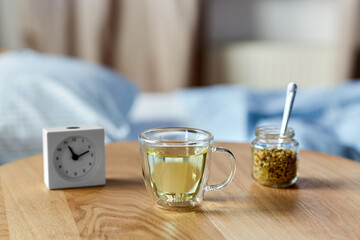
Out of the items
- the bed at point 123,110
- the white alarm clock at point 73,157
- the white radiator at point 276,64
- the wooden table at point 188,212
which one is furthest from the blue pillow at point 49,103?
the white radiator at point 276,64

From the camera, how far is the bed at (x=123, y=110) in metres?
1.27

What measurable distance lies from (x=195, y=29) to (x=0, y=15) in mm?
1056

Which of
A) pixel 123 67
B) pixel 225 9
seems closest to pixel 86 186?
pixel 123 67

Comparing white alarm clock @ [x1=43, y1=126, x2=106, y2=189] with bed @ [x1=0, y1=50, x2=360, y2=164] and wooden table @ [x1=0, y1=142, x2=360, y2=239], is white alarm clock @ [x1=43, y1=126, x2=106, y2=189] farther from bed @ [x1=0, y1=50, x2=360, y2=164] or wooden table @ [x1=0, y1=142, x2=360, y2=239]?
bed @ [x1=0, y1=50, x2=360, y2=164]

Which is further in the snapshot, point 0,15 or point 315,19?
point 315,19

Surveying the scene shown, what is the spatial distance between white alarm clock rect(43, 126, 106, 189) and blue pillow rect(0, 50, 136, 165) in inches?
18.7

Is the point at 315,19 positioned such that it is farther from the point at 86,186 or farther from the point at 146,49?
the point at 86,186

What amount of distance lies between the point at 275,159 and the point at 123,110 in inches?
28.4

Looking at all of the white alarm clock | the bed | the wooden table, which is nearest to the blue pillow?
the bed

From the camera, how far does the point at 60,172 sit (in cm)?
79

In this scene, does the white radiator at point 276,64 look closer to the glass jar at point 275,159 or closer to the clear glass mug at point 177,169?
the glass jar at point 275,159

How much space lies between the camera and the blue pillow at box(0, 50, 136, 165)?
127 centimetres

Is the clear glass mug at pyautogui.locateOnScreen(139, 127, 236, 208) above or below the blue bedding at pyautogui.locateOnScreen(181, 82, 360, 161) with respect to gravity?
above

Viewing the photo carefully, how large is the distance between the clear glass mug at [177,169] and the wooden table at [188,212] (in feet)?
0.08
